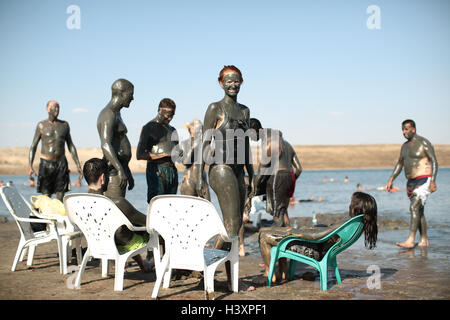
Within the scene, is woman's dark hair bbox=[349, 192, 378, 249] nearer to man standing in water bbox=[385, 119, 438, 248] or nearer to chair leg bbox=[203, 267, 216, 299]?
chair leg bbox=[203, 267, 216, 299]

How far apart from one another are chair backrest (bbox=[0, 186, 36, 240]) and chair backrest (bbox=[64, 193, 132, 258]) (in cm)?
157

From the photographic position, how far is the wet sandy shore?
4.85 m

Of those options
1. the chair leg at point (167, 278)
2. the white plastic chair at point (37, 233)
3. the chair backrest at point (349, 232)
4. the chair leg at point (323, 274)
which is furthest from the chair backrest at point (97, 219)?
the chair backrest at point (349, 232)

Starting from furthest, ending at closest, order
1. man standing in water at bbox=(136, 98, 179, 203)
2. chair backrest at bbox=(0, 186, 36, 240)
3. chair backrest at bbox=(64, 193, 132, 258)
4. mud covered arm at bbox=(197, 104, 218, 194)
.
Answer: man standing in water at bbox=(136, 98, 179, 203), chair backrest at bbox=(0, 186, 36, 240), mud covered arm at bbox=(197, 104, 218, 194), chair backrest at bbox=(64, 193, 132, 258)

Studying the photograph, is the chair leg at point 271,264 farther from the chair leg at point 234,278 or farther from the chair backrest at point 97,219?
the chair backrest at point 97,219

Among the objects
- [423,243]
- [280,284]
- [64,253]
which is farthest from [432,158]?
[64,253]

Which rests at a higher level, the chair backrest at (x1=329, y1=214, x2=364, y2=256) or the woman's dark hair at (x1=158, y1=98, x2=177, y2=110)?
the woman's dark hair at (x1=158, y1=98, x2=177, y2=110)

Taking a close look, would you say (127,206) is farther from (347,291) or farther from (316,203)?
(316,203)

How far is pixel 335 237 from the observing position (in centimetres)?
509

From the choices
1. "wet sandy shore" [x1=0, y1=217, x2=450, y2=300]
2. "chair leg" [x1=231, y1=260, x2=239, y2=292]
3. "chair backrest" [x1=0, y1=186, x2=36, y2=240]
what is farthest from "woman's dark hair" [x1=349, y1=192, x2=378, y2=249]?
"chair backrest" [x1=0, y1=186, x2=36, y2=240]

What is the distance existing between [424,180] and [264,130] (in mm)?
3371

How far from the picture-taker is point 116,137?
19.5 ft

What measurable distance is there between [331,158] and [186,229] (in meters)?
71.2
